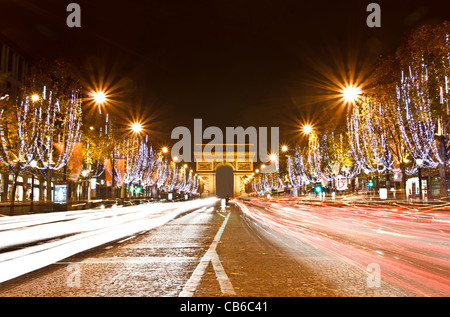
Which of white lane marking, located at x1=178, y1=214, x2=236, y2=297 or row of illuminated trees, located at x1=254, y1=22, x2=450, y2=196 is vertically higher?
row of illuminated trees, located at x1=254, y1=22, x2=450, y2=196

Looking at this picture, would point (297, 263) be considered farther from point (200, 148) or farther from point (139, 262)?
point (200, 148)

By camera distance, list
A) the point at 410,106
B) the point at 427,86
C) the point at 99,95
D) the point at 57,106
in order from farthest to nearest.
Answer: the point at 57,106, the point at 99,95, the point at 410,106, the point at 427,86

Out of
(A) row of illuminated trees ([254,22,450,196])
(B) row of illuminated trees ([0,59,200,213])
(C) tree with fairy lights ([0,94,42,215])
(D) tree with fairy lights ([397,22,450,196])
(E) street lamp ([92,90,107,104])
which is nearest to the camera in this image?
(D) tree with fairy lights ([397,22,450,196])

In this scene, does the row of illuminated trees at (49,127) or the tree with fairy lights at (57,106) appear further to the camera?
the tree with fairy lights at (57,106)

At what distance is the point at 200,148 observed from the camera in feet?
555

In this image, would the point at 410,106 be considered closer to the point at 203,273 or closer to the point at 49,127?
the point at 49,127

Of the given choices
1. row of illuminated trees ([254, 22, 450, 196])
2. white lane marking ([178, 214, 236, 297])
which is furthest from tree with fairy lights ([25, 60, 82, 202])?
white lane marking ([178, 214, 236, 297])

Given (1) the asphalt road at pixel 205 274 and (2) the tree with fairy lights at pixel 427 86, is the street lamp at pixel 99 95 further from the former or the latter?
(1) the asphalt road at pixel 205 274

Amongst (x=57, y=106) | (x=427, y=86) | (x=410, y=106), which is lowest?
(x=410, y=106)

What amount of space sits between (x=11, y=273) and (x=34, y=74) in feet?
103

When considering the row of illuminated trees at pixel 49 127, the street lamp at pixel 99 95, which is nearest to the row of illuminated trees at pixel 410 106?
the street lamp at pixel 99 95

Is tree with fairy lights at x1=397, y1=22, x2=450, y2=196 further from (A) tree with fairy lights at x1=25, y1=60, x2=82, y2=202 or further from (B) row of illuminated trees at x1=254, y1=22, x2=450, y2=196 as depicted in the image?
(A) tree with fairy lights at x1=25, y1=60, x2=82, y2=202

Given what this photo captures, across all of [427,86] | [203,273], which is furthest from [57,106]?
[203,273]
